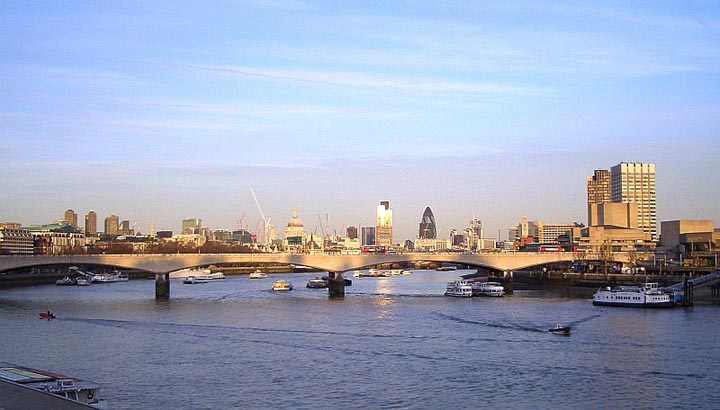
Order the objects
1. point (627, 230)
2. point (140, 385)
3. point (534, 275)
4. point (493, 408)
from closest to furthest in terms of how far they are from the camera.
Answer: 1. point (493, 408)
2. point (140, 385)
3. point (534, 275)
4. point (627, 230)

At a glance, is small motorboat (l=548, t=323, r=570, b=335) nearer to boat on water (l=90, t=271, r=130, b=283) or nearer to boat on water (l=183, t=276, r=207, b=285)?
boat on water (l=183, t=276, r=207, b=285)

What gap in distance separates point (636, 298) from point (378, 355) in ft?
107

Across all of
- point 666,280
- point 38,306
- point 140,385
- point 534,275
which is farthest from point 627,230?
point 140,385

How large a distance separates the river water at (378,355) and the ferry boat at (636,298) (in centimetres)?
195

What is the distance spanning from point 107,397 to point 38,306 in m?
43.8

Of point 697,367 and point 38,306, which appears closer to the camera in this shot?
point 697,367

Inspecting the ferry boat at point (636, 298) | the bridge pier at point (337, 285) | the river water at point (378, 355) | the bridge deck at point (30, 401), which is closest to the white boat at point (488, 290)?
the bridge pier at point (337, 285)

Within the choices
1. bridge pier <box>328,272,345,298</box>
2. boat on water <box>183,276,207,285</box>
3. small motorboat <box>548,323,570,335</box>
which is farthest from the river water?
boat on water <box>183,276,207,285</box>

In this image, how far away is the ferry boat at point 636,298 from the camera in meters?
66.4

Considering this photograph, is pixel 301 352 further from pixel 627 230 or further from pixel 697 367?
pixel 627 230

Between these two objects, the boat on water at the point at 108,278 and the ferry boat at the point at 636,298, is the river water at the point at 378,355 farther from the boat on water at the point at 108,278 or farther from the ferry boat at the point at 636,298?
the boat on water at the point at 108,278

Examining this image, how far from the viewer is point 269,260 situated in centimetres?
8381

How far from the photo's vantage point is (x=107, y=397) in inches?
1225

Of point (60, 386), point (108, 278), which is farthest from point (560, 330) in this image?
point (108, 278)
